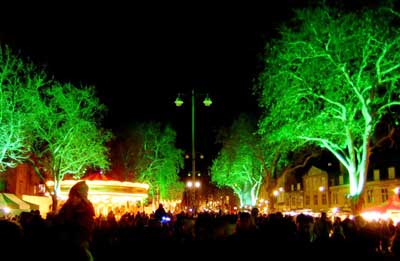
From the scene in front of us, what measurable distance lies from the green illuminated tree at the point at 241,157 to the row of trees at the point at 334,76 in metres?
26.0

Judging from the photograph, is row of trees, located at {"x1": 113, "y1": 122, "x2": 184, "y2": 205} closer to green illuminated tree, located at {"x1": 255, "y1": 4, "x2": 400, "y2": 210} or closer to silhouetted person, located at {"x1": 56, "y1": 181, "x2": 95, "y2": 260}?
green illuminated tree, located at {"x1": 255, "y1": 4, "x2": 400, "y2": 210}

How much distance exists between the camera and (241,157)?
55.4m

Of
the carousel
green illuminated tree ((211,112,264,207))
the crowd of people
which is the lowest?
the crowd of people

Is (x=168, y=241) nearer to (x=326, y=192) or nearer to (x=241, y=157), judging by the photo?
(x=241, y=157)

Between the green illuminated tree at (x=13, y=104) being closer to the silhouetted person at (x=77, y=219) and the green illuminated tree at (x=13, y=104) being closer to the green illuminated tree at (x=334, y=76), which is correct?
the green illuminated tree at (x=334, y=76)

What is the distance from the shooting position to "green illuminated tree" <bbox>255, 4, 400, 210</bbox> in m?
21.4

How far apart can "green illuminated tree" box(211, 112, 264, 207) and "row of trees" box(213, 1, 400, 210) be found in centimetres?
2597

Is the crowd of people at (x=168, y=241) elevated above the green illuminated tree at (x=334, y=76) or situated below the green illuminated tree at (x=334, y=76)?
below

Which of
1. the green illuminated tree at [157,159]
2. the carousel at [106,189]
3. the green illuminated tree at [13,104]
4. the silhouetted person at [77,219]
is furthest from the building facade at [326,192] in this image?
the silhouetted person at [77,219]

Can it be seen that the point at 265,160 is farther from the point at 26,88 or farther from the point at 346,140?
the point at 26,88

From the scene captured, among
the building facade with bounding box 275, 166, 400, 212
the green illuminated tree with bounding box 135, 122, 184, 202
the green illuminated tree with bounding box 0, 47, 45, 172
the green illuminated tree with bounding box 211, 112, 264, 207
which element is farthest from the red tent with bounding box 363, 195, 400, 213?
the building facade with bounding box 275, 166, 400, 212

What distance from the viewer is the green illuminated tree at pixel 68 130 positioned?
33906 mm

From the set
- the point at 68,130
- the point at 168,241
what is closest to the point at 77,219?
the point at 168,241

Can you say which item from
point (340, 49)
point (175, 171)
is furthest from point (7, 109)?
point (175, 171)
